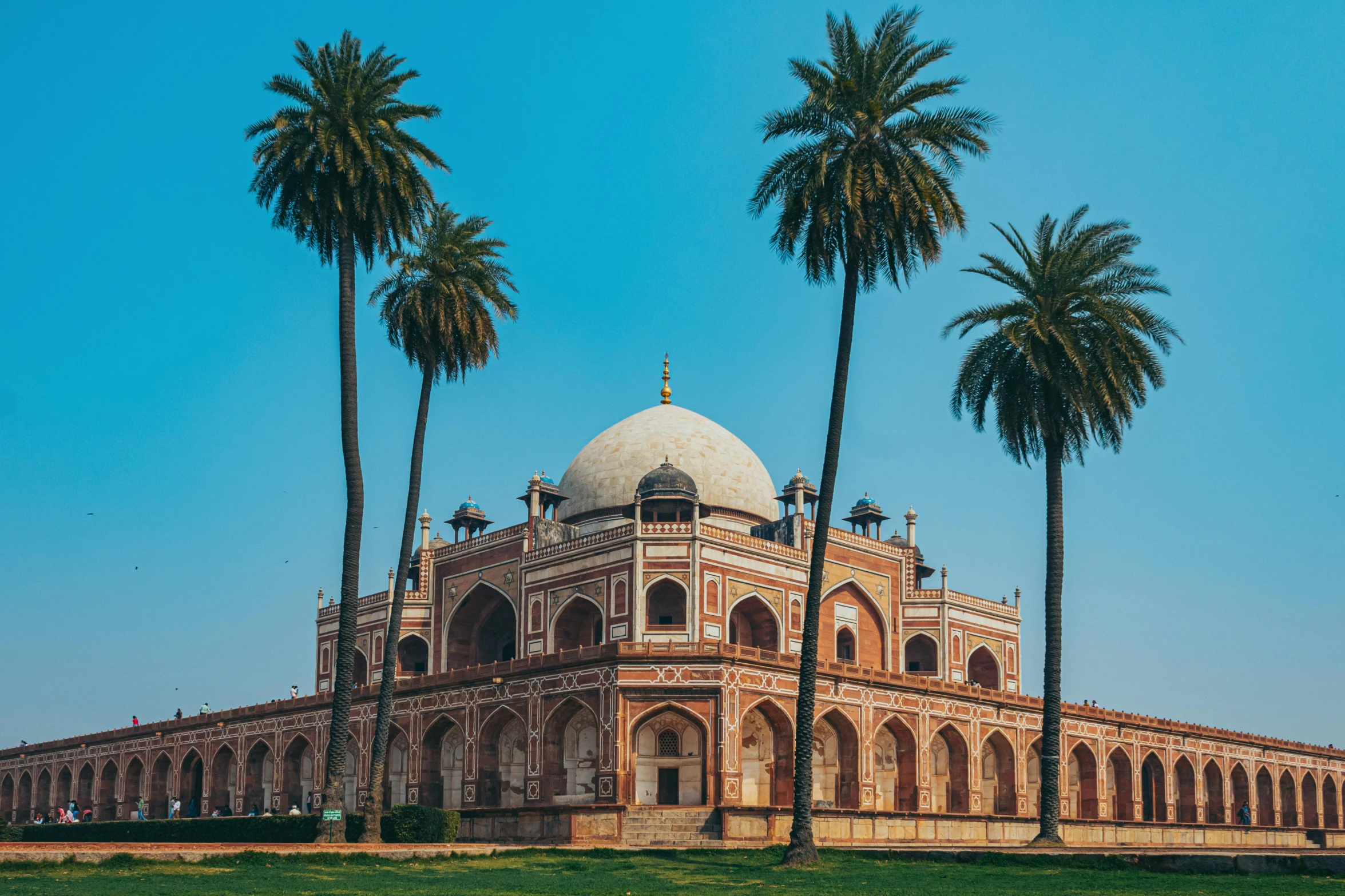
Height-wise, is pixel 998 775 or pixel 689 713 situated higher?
pixel 689 713

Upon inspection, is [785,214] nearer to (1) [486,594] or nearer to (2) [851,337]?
(2) [851,337]

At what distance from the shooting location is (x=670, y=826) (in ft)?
133

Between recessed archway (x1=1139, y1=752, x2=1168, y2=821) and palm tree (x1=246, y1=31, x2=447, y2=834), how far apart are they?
38861mm

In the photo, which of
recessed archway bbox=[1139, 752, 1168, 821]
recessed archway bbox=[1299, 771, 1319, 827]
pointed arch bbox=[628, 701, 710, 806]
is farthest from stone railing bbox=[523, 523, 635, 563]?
recessed archway bbox=[1299, 771, 1319, 827]

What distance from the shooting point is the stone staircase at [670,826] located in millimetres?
39906

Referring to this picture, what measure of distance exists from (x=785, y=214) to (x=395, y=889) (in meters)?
18.3

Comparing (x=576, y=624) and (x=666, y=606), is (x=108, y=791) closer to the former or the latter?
(x=576, y=624)

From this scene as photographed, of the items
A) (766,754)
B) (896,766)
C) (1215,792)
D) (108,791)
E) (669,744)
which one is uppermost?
(669,744)

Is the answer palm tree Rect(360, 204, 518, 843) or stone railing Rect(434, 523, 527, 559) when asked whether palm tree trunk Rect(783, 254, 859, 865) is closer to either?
palm tree Rect(360, 204, 518, 843)

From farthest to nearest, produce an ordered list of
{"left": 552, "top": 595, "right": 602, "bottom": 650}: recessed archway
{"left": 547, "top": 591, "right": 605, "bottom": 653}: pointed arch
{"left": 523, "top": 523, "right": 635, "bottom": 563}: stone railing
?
{"left": 552, "top": 595, "right": 602, "bottom": 650}: recessed archway < {"left": 547, "top": 591, "right": 605, "bottom": 653}: pointed arch < {"left": 523, "top": 523, "right": 635, "bottom": 563}: stone railing

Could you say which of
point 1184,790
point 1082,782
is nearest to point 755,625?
point 1082,782

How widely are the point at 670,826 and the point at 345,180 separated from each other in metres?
20.5

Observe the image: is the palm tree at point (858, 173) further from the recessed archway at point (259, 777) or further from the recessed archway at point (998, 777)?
the recessed archway at point (259, 777)

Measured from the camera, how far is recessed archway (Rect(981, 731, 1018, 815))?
170 ft
